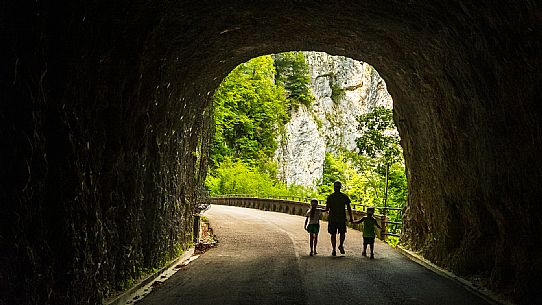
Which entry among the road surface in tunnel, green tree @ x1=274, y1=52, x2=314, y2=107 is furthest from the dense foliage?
the road surface in tunnel

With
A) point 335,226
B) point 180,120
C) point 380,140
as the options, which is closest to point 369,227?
point 335,226

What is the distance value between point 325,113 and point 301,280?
5648 cm

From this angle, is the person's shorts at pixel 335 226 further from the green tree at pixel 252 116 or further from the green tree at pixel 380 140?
the green tree at pixel 252 116

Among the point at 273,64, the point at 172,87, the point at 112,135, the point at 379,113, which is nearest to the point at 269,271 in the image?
the point at 172,87

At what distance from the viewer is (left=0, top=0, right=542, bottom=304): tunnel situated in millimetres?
6195

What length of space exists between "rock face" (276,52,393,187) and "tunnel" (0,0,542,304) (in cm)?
4647

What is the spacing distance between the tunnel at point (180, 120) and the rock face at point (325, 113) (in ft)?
152

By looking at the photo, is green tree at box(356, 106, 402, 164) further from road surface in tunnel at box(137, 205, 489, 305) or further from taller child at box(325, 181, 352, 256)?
taller child at box(325, 181, 352, 256)

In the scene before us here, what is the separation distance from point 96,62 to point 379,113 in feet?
69.7

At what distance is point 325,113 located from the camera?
221ft

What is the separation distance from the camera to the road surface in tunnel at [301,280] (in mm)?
9680

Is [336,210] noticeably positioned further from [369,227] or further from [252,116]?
[252,116]

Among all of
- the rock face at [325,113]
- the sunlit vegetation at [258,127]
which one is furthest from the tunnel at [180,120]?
the rock face at [325,113]

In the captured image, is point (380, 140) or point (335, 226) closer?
point (335, 226)
